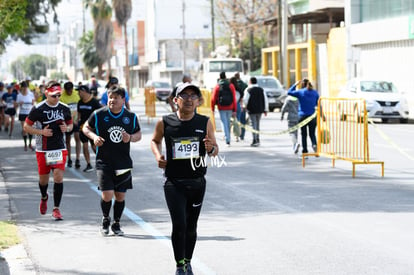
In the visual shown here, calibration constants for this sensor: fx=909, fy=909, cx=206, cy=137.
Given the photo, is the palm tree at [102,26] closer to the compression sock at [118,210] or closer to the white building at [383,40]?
the white building at [383,40]

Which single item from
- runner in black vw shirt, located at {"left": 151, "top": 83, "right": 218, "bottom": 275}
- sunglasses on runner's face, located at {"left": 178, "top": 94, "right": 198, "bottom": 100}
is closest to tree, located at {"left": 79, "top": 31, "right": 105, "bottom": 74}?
runner in black vw shirt, located at {"left": 151, "top": 83, "right": 218, "bottom": 275}

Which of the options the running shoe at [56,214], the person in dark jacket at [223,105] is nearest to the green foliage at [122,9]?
the person in dark jacket at [223,105]

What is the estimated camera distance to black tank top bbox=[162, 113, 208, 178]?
7824 millimetres

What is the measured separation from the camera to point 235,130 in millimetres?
24844

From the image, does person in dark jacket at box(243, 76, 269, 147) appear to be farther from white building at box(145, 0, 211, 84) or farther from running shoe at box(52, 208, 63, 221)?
white building at box(145, 0, 211, 84)

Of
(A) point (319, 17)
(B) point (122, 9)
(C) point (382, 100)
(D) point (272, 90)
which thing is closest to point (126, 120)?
(C) point (382, 100)

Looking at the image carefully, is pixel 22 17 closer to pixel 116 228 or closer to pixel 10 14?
pixel 10 14

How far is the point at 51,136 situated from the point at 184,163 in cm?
443

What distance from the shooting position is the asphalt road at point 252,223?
338 inches

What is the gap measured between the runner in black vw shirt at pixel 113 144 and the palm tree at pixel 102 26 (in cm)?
7220

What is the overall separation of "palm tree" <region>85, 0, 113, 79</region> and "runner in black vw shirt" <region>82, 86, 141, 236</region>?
72.2m

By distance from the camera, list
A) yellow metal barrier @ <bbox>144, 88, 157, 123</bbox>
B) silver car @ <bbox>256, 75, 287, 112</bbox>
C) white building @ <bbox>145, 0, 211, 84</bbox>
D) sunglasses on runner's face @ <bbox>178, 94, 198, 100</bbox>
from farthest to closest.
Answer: white building @ <bbox>145, 0, 211, 84</bbox>
silver car @ <bbox>256, 75, 287, 112</bbox>
yellow metal barrier @ <bbox>144, 88, 157, 123</bbox>
sunglasses on runner's face @ <bbox>178, 94, 198, 100</bbox>

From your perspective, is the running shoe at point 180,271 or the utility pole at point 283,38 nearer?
the running shoe at point 180,271

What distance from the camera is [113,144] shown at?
1025 centimetres
